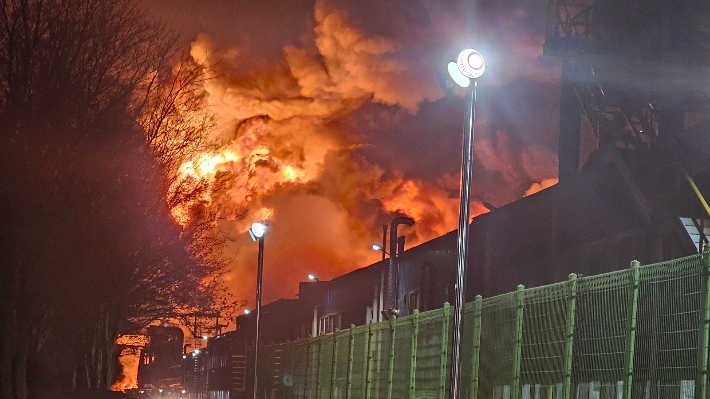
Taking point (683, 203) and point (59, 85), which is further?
point (59, 85)

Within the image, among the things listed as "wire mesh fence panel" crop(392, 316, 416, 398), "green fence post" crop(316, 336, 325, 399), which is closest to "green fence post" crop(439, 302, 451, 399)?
"wire mesh fence panel" crop(392, 316, 416, 398)

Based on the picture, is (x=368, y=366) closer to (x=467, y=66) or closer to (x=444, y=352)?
(x=444, y=352)

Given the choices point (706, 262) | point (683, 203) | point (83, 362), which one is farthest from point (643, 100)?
point (83, 362)

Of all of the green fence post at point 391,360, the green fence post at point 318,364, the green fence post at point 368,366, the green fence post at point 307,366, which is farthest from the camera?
the green fence post at point 307,366

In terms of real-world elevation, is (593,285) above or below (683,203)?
below

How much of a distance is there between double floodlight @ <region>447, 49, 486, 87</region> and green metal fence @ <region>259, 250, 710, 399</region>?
2.86 m

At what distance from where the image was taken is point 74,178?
2370cm

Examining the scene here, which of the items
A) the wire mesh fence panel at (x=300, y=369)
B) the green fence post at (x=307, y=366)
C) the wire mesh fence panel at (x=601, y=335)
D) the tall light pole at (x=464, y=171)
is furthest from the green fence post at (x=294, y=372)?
the wire mesh fence panel at (x=601, y=335)

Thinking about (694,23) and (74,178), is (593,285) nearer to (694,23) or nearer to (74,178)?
(694,23)

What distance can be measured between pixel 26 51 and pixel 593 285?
1733 centimetres

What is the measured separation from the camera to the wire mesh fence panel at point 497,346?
1263 centimetres

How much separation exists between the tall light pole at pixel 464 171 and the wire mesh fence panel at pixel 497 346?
31.6 inches

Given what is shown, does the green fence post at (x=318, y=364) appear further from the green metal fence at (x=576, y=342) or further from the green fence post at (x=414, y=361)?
the green fence post at (x=414, y=361)

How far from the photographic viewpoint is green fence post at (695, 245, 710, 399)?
319 inches
